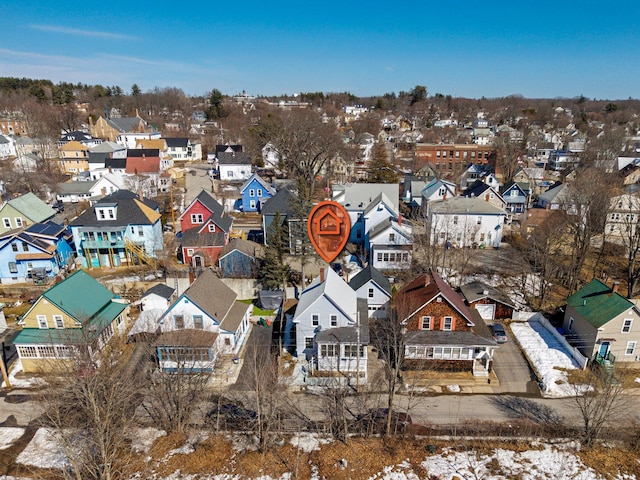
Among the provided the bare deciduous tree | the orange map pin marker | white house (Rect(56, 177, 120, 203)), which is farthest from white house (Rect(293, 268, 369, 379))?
white house (Rect(56, 177, 120, 203))

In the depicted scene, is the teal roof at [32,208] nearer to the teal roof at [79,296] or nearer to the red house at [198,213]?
the red house at [198,213]

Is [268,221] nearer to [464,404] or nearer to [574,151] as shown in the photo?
[464,404]

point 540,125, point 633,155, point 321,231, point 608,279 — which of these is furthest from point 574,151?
point 321,231

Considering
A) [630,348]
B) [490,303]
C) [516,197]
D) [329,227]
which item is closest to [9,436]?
[329,227]

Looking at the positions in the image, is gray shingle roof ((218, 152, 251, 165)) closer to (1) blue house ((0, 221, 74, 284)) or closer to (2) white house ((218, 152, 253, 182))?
(2) white house ((218, 152, 253, 182))

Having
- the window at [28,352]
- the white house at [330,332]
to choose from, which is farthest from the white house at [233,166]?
the white house at [330,332]

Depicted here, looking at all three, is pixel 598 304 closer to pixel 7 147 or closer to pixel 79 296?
pixel 79 296
